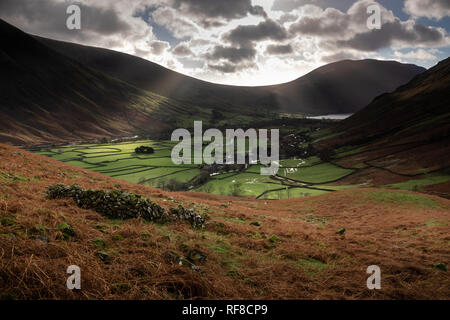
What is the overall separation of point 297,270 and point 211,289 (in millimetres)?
3292

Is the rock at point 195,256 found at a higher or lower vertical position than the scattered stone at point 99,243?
lower

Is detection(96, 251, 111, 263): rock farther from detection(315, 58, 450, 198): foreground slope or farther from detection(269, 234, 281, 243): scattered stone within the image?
detection(315, 58, 450, 198): foreground slope

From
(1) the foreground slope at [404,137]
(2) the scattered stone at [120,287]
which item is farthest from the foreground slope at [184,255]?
(1) the foreground slope at [404,137]

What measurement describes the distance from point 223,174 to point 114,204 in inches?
3614

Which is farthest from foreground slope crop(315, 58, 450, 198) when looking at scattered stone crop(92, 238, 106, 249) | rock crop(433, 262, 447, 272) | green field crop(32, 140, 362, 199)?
scattered stone crop(92, 238, 106, 249)

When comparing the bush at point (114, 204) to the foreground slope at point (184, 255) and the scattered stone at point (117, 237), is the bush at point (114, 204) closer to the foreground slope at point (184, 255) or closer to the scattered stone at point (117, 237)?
the foreground slope at point (184, 255)

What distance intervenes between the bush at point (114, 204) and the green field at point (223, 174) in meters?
60.2

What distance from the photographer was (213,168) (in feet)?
353

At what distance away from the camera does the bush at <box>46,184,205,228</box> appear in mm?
10172

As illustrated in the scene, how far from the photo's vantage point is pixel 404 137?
356 ft

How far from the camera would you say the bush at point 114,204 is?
10.2 meters

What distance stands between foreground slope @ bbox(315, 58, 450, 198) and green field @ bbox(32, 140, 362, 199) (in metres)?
12.8

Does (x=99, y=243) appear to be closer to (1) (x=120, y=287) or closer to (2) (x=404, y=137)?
(1) (x=120, y=287)
